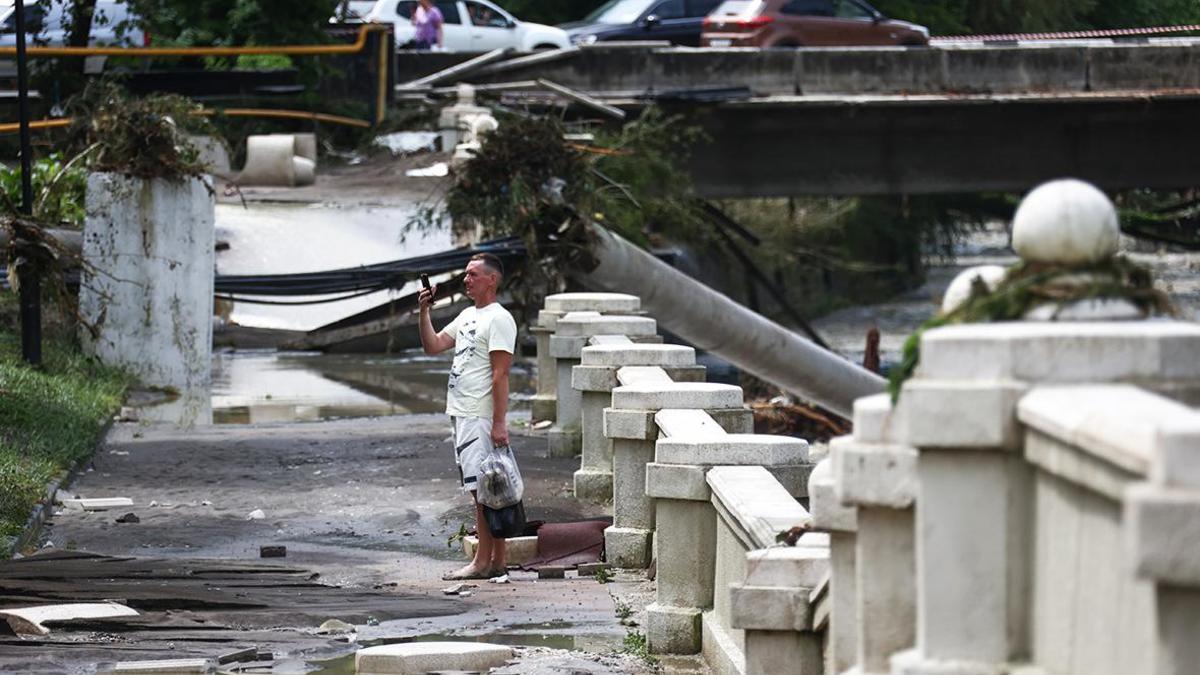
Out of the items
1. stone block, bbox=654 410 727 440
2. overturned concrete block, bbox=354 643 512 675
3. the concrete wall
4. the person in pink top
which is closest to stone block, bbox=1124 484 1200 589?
overturned concrete block, bbox=354 643 512 675

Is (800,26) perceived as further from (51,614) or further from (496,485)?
(51,614)

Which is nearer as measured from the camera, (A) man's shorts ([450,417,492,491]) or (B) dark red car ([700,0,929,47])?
(A) man's shorts ([450,417,492,491])

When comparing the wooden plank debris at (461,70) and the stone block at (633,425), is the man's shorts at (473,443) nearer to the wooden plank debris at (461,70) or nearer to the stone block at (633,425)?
the stone block at (633,425)

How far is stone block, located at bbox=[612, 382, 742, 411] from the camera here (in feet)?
33.5

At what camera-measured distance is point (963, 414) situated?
423 cm

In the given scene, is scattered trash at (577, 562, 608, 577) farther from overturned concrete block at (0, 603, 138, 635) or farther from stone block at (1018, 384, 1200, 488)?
stone block at (1018, 384, 1200, 488)

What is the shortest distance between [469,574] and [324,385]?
10.1m

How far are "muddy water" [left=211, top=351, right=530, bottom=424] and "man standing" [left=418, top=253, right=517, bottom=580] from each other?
276 inches

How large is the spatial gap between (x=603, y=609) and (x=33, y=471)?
4.30m

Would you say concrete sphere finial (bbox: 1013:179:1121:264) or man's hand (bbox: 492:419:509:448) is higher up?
concrete sphere finial (bbox: 1013:179:1121:264)

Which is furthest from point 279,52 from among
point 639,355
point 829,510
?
point 829,510

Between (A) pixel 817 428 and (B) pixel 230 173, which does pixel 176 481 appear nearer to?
(A) pixel 817 428

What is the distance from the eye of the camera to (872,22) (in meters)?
34.2

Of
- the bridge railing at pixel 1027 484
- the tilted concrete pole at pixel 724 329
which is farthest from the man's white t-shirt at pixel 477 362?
the tilted concrete pole at pixel 724 329
